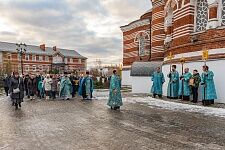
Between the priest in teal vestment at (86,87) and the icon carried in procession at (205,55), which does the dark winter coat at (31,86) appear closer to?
the priest in teal vestment at (86,87)

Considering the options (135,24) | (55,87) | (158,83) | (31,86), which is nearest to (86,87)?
(55,87)

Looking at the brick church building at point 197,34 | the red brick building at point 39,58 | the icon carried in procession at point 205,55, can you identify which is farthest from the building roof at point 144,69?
the red brick building at point 39,58

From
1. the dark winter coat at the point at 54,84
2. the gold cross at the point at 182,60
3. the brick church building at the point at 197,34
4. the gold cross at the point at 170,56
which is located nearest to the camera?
the brick church building at the point at 197,34

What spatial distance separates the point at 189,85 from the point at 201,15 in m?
4.14

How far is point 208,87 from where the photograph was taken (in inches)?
591

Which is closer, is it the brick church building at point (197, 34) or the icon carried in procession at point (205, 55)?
the brick church building at point (197, 34)

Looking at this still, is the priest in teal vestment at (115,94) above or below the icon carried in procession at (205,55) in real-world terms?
below

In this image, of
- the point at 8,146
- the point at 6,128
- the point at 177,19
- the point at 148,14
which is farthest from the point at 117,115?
the point at 148,14

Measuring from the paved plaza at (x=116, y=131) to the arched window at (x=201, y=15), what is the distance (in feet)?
22.0

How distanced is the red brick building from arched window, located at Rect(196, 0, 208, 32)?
198 feet

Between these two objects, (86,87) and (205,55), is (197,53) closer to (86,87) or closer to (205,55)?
(205,55)

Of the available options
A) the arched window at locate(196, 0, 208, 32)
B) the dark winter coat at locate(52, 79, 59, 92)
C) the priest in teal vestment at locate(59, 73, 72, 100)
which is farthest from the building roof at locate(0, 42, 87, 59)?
the arched window at locate(196, 0, 208, 32)

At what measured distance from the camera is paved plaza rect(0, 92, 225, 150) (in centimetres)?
720

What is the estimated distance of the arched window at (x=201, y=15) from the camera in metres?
17.5
